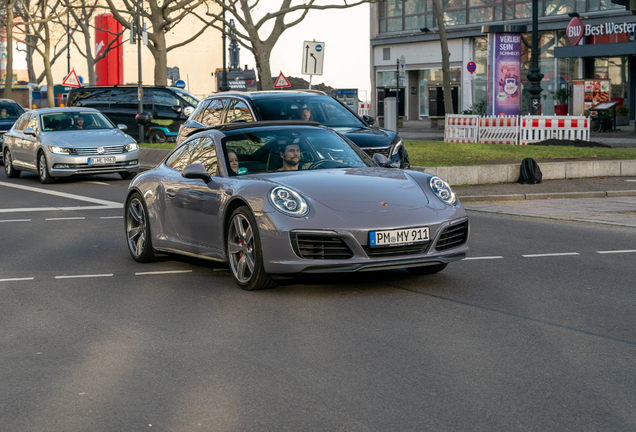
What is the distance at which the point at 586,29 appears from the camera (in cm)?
4094

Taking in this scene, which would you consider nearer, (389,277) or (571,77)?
(389,277)

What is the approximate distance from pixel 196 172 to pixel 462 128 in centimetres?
2258

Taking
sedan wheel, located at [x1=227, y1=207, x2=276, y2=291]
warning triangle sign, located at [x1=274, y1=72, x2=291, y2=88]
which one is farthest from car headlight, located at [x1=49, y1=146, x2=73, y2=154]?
sedan wheel, located at [x1=227, y1=207, x2=276, y2=291]

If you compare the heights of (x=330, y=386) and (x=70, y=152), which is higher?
(x=70, y=152)

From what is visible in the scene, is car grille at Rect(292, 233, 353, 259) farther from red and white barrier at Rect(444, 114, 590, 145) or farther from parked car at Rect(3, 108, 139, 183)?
red and white barrier at Rect(444, 114, 590, 145)

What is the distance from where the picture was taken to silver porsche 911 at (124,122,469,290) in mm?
7000

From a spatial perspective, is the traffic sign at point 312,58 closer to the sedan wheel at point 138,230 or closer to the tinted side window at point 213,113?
the tinted side window at point 213,113

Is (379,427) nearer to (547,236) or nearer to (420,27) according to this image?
(547,236)

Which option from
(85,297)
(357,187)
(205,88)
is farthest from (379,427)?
(205,88)

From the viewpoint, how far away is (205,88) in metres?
108

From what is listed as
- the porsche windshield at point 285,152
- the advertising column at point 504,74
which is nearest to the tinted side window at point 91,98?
the advertising column at point 504,74

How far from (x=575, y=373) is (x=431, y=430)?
4.06ft

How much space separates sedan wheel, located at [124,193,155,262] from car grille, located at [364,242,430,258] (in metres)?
2.72

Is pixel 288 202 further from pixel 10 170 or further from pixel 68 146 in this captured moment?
pixel 10 170
